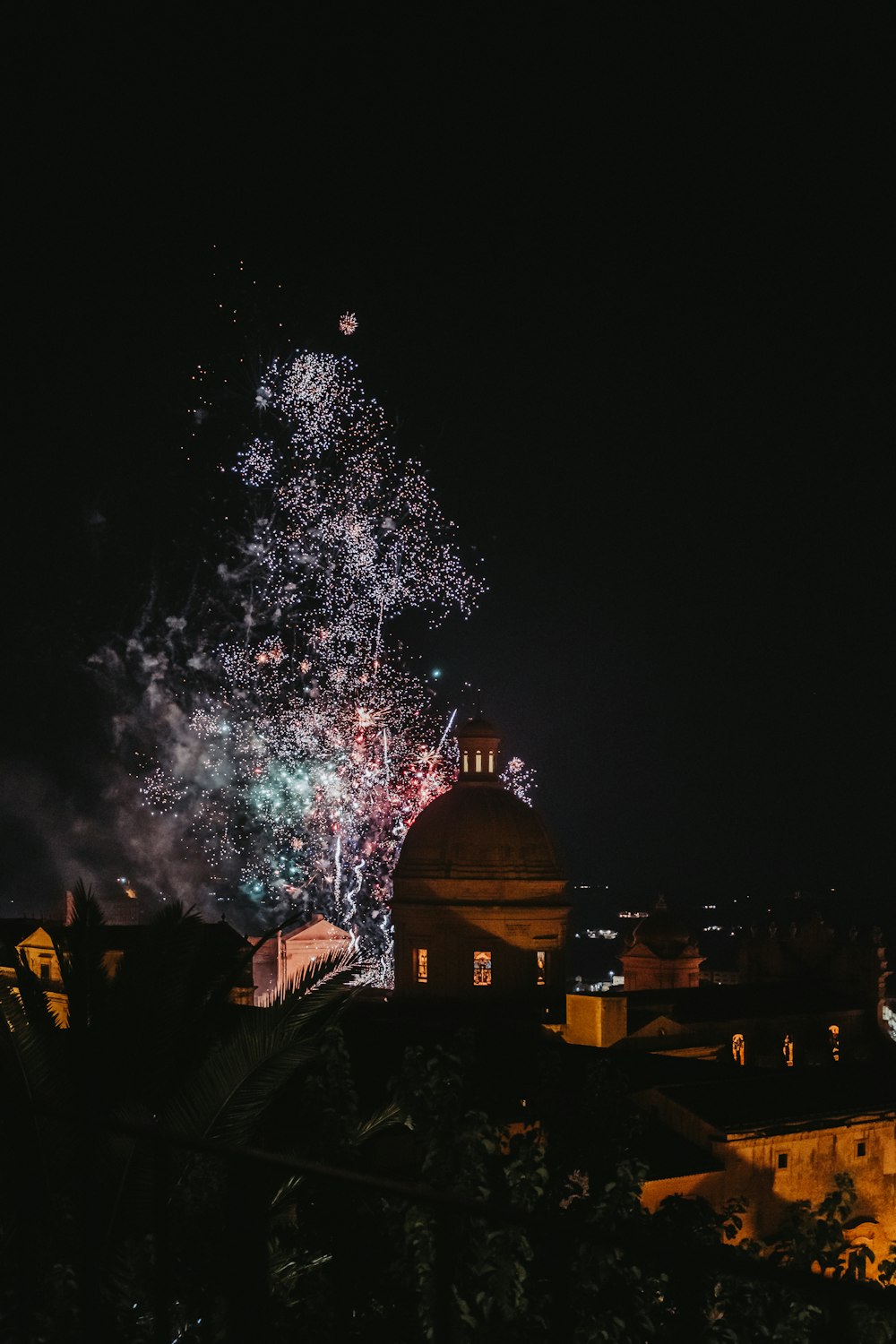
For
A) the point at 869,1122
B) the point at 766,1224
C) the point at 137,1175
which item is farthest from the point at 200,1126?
the point at 869,1122

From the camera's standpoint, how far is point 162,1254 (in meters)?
5.23

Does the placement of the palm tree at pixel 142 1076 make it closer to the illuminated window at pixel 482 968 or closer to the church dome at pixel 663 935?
the illuminated window at pixel 482 968

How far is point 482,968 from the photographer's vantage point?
41.8 metres

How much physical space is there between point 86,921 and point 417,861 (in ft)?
99.5

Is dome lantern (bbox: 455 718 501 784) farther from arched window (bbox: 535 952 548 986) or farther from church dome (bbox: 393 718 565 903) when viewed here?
arched window (bbox: 535 952 548 986)

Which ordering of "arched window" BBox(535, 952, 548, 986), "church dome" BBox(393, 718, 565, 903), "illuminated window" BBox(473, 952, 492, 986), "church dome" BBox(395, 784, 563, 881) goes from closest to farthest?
1. "illuminated window" BBox(473, 952, 492, 986)
2. "arched window" BBox(535, 952, 548, 986)
3. "church dome" BBox(393, 718, 565, 903)
4. "church dome" BBox(395, 784, 563, 881)

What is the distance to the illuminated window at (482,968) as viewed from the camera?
136 feet

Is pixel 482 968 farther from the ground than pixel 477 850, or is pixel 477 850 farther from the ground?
pixel 477 850

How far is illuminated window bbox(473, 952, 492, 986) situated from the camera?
41.6 meters

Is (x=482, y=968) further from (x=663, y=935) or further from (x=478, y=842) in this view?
(x=663, y=935)

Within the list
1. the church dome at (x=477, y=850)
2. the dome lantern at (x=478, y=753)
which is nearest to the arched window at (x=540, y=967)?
the church dome at (x=477, y=850)

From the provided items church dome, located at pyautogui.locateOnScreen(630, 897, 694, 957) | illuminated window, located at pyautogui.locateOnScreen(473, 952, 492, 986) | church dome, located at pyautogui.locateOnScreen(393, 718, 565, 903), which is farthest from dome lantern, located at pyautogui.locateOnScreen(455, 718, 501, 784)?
church dome, located at pyautogui.locateOnScreen(630, 897, 694, 957)

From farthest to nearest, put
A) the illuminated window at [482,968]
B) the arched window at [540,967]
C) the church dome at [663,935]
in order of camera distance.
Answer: the church dome at [663,935], the arched window at [540,967], the illuminated window at [482,968]

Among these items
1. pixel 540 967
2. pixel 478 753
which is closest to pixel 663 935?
pixel 540 967
